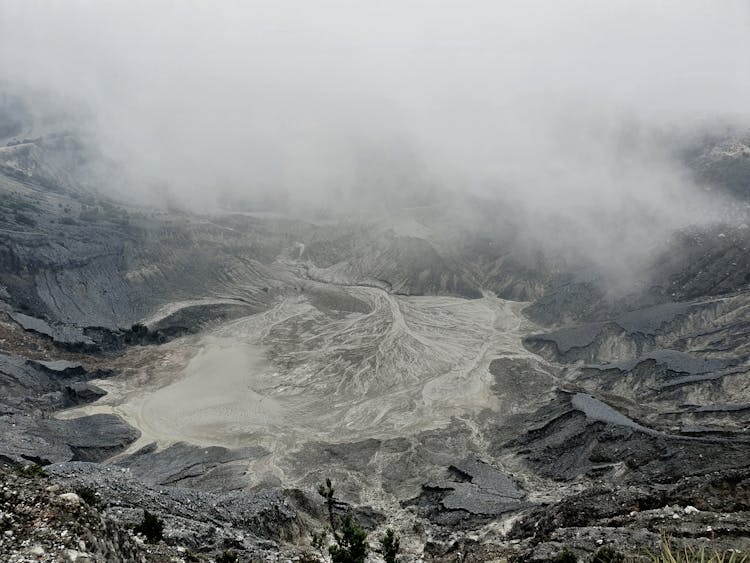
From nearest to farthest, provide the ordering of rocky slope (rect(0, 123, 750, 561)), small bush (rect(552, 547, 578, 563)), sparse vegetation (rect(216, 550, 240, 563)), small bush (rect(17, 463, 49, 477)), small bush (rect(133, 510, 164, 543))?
small bush (rect(17, 463, 49, 477))
sparse vegetation (rect(216, 550, 240, 563))
small bush (rect(133, 510, 164, 543))
small bush (rect(552, 547, 578, 563))
rocky slope (rect(0, 123, 750, 561))

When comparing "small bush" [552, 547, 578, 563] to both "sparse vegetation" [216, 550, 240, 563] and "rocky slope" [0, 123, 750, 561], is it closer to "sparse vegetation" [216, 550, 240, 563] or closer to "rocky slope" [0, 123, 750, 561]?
"rocky slope" [0, 123, 750, 561]

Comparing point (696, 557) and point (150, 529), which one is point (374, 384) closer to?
point (150, 529)

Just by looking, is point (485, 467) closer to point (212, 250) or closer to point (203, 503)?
point (203, 503)

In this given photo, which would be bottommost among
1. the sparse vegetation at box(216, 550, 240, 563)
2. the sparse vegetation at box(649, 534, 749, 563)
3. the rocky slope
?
the rocky slope

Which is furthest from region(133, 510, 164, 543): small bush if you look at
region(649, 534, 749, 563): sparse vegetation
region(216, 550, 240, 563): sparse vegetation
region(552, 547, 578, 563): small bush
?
region(649, 534, 749, 563): sparse vegetation

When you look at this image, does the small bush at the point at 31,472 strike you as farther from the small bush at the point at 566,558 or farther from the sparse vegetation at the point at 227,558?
the small bush at the point at 566,558

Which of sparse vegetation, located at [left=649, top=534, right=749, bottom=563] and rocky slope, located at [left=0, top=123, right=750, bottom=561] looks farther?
rocky slope, located at [left=0, top=123, right=750, bottom=561]

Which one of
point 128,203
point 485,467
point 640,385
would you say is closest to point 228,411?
point 485,467

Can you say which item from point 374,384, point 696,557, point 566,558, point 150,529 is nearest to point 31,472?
point 150,529

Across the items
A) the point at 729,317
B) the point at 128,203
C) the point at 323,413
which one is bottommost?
the point at 323,413

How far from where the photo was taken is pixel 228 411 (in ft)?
235

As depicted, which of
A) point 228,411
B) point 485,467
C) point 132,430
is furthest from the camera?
point 228,411

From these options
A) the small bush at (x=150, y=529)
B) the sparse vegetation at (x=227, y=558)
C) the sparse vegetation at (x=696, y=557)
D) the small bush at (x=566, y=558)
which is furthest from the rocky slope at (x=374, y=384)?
the sparse vegetation at (x=696, y=557)

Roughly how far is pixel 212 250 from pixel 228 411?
65858 millimetres
